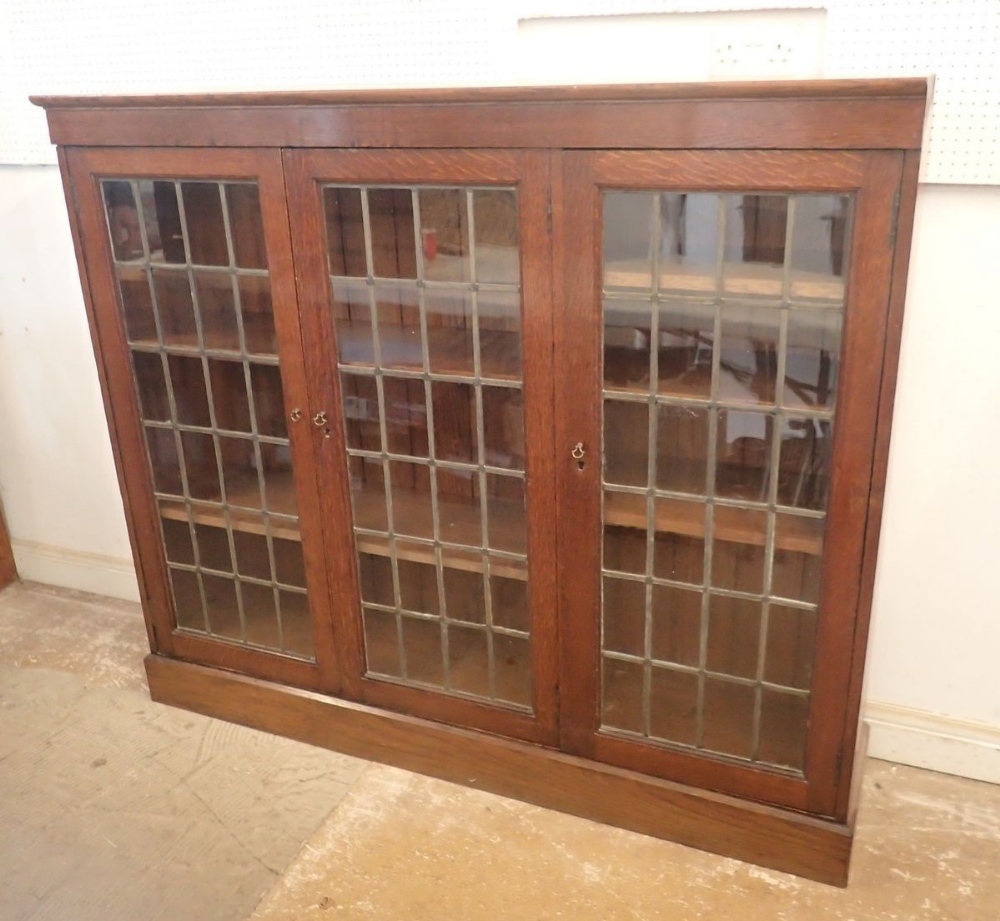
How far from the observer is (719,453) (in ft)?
5.37

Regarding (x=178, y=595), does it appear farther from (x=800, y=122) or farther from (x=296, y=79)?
(x=800, y=122)

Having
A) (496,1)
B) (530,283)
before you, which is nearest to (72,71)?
(496,1)

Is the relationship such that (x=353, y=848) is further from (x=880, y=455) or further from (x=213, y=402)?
(x=880, y=455)

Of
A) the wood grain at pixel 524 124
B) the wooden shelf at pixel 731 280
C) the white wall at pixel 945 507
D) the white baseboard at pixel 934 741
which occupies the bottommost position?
the white baseboard at pixel 934 741

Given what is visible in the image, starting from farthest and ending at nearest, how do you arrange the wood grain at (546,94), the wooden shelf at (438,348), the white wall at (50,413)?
1. the white wall at (50,413)
2. the wooden shelf at (438,348)
3. the wood grain at (546,94)

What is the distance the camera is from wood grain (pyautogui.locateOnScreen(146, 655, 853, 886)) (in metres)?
1.78

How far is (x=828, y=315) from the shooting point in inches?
58.2

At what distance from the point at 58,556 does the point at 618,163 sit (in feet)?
7.50

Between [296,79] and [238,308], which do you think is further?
[296,79]

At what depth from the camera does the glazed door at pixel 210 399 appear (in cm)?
185

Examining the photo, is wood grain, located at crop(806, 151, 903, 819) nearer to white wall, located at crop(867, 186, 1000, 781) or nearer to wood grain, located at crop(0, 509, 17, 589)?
white wall, located at crop(867, 186, 1000, 781)

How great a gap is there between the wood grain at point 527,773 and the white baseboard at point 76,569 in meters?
0.60

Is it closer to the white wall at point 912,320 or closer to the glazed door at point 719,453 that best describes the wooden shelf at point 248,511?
the glazed door at point 719,453

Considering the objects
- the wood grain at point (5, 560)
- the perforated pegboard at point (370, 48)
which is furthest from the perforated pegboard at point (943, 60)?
the wood grain at point (5, 560)
